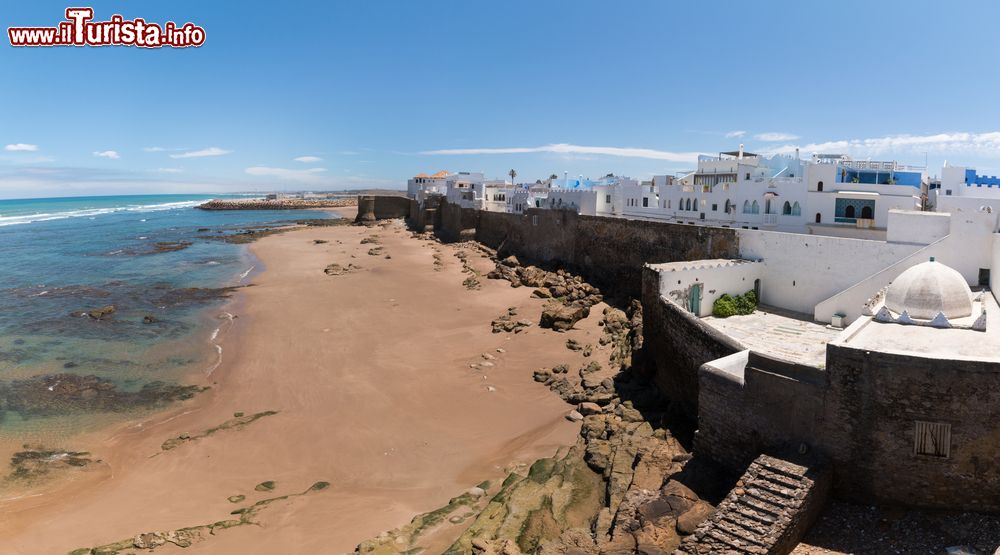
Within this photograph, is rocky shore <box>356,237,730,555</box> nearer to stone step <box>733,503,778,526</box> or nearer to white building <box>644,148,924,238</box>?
stone step <box>733,503,778,526</box>

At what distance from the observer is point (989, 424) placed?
809cm

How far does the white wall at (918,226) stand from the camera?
1649cm

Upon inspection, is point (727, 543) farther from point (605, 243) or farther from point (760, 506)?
point (605, 243)

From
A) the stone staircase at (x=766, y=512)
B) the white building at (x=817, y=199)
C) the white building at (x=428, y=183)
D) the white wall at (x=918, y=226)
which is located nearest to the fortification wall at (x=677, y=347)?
the stone staircase at (x=766, y=512)

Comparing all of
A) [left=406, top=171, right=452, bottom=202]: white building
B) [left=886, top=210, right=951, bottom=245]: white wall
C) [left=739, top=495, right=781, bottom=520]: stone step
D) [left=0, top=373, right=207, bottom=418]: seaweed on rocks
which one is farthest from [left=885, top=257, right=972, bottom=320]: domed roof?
[left=406, top=171, right=452, bottom=202]: white building

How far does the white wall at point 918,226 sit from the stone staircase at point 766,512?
37.7ft

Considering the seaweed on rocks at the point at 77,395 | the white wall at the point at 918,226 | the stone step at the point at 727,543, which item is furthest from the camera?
the white wall at the point at 918,226

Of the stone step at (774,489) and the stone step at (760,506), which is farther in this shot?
the stone step at (774,489)

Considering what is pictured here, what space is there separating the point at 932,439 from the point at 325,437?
12049 mm

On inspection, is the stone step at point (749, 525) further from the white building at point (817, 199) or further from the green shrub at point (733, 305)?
the white building at point (817, 199)

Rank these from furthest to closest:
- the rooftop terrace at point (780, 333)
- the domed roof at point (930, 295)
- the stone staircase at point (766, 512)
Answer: the rooftop terrace at point (780, 333) → the domed roof at point (930, 295) → the stone staircase at point (766, 512)

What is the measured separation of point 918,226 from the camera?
1675 centimetres

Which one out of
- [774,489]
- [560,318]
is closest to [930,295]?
[774,489]

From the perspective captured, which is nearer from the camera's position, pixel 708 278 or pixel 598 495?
pixel 598 495
